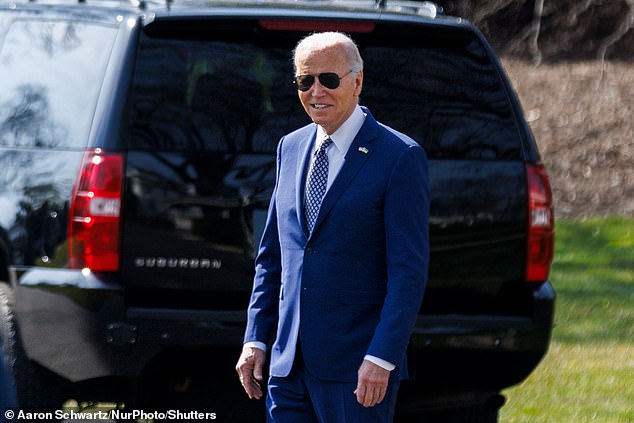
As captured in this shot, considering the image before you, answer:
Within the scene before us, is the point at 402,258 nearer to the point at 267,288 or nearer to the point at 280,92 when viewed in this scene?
the point at 267,288

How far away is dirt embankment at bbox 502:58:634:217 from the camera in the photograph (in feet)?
49.3

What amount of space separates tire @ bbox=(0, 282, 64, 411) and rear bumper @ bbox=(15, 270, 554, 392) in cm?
6

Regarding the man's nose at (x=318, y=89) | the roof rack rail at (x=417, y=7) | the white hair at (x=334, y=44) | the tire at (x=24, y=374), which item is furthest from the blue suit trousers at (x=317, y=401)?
the roof rack rail at (x=417, y=7)

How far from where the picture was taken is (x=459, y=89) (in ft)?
19.7

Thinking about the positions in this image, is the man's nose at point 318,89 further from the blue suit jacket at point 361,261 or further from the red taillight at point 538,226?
the red taillight at point 538,226

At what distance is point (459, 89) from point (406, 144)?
1.73 metres

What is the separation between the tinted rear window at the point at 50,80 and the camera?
5.83 meters

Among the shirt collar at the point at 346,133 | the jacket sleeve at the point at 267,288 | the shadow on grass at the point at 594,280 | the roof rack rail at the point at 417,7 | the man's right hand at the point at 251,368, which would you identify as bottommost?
the shadow on grass at the point at 594,280

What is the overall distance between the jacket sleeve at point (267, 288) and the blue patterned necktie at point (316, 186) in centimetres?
19

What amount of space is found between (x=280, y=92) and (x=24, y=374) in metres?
1.47

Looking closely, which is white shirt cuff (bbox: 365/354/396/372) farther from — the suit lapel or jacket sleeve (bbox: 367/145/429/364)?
the suit lapel

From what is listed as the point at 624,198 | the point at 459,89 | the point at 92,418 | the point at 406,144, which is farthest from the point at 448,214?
the point at 624,198

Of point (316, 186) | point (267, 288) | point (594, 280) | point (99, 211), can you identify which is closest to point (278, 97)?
point (99, 211)

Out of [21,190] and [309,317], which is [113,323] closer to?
[21,190]
